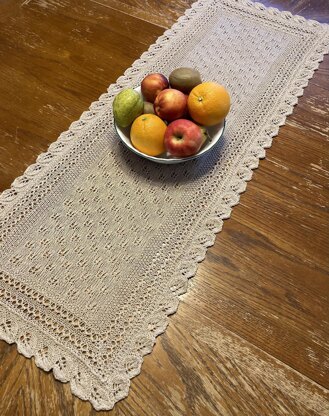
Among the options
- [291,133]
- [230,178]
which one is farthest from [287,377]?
[291,133]

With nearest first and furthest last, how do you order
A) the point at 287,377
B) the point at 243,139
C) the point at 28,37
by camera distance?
1. the point at 287,377
2. the point at 243,139
3. the point at 28,37

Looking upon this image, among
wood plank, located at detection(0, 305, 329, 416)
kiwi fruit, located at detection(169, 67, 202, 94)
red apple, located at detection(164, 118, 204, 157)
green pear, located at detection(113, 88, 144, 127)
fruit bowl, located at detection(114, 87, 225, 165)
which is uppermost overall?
kiwi fruit, located at detection(169, 67, 202, 94)

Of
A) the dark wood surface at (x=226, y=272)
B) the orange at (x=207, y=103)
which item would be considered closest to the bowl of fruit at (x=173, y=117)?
the orange at (x=207, y=103)

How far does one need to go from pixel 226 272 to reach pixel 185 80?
35cm

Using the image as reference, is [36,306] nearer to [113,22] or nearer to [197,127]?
[197,127]

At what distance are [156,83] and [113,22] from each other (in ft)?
1.21

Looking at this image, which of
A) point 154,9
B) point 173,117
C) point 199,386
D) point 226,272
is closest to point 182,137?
point 173,117

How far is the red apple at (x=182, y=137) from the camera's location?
0.66 meters

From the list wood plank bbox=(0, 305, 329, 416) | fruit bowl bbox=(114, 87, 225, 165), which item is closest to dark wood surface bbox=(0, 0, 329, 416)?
wood plank bbox=(0, 305, 329, 416)

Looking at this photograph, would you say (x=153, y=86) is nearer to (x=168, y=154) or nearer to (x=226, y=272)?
(x=168, y=154)

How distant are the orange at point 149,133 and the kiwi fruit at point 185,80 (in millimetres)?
82

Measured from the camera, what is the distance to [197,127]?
0.68 m

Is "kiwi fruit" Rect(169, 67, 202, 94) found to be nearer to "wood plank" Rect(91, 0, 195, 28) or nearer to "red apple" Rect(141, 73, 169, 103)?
"red apple" Rect(141, 73, 169, 103)

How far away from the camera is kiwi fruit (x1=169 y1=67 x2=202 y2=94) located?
71 cm
